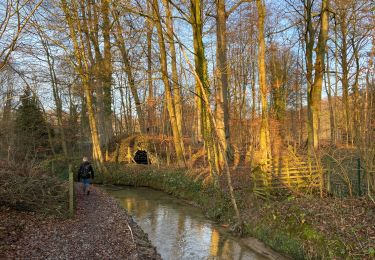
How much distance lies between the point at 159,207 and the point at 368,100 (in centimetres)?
1006

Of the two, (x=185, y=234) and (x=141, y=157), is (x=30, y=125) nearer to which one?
(x=141, y=157)

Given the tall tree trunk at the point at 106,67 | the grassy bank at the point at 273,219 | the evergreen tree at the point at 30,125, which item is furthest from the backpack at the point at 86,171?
the evergreen tree at the point at 30,125

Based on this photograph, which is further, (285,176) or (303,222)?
(285,176)

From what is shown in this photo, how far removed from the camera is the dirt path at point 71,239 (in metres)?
6.92

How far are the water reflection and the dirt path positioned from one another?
0.83 m

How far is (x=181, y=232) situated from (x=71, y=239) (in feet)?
14.1

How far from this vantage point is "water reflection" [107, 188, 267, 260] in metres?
9.28

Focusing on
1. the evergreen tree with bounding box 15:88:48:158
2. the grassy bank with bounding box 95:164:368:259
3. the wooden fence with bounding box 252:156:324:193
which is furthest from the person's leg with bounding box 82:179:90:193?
the evergreen tree with bounding box 15:88:48:158

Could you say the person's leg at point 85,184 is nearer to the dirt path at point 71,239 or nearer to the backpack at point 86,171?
the backpack at point 86,171

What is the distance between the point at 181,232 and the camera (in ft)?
37.3

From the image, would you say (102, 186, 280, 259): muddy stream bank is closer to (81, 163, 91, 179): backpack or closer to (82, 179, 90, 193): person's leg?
(82, 179, 90, 193): person's leg

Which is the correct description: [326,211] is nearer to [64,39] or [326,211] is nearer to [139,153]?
[64,39]

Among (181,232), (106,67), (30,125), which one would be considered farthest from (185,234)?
(30,125)

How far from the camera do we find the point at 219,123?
16844 millimetres
